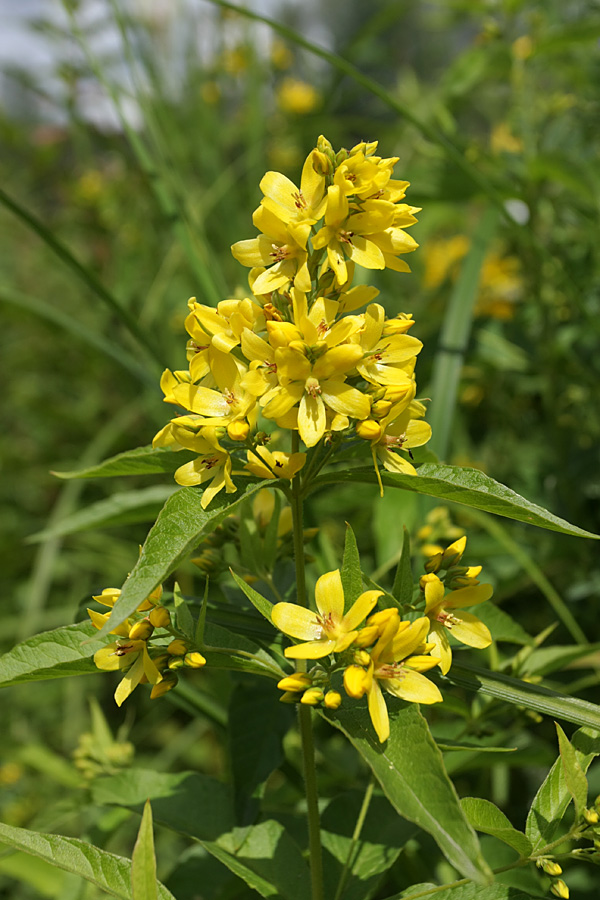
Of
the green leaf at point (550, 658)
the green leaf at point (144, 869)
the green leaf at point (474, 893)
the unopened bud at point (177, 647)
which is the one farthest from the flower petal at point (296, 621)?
the green leaf at point (550, 658)

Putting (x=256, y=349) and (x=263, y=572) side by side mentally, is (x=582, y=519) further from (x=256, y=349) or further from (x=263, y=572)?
(x=256, y=349)

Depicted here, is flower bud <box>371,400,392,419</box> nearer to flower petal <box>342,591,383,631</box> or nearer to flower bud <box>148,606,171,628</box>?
flower petal <box>342,591,383,631</box>

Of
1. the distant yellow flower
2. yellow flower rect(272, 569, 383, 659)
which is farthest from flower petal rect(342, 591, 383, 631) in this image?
the distant yellow flower

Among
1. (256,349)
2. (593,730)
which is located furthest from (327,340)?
(593,730)

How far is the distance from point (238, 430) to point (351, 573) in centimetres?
20

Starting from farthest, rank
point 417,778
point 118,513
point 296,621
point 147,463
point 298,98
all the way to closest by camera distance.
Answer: point 298,98
point 118,513
point 147,463
point 296,621
point 417,778

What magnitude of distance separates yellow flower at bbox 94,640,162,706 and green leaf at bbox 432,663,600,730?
1.05 feet

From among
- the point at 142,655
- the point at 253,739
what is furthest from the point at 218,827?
the point at 142,655

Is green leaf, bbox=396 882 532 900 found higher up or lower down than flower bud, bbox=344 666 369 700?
lower down

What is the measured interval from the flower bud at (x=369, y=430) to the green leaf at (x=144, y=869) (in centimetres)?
42

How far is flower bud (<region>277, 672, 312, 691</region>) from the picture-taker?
704mm

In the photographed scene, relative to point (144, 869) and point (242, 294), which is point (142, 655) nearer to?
point (144, 869)

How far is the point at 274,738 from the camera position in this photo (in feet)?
3.15

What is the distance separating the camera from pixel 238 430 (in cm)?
76
